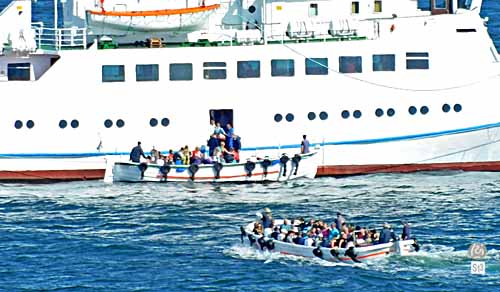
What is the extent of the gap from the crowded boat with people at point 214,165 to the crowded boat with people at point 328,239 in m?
9.29

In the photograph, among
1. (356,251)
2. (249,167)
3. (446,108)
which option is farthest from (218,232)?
(446,108)

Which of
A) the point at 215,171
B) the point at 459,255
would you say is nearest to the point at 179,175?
the point at 215,171

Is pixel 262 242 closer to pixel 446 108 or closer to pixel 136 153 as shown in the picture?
pixel 136 153

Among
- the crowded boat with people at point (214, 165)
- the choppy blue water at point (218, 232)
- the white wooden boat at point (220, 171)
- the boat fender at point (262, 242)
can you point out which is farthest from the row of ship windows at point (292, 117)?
the boat fender at point (262, 242)

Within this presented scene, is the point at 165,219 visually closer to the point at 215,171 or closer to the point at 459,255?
the point at 215,171

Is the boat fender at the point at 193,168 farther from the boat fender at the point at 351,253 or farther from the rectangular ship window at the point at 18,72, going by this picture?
the boat fender at the point at 351,253

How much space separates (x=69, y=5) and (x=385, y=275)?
2478cm

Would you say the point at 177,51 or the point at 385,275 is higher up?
the point at 177,51

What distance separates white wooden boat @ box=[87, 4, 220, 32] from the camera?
74.9 metres

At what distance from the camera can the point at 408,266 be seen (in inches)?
2392

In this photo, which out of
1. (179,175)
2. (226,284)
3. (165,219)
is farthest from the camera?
(179,175)

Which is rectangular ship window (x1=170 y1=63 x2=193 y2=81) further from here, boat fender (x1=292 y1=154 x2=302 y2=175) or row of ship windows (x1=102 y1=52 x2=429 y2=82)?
boat fender (x1=292 y1=154 x2=302 y2=175)

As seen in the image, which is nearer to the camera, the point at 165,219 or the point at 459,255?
the point at 459,255
